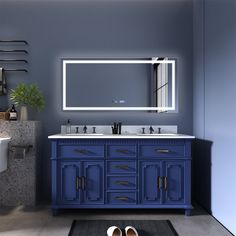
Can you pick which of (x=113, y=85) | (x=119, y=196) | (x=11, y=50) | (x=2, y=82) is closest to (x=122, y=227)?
(x=119, y=196)

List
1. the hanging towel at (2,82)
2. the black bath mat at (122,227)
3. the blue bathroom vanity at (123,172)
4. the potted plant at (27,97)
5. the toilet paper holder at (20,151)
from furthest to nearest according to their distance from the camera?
the hanging towel at (2,82), the potted plant at (27,97), the toilet paper holder at (20,151), the blue bathroom vanity at (123,172), the black bath mat at (122,227)

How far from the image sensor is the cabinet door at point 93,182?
114 inches

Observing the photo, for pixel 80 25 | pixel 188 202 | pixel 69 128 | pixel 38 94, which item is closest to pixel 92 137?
pixel 69 128

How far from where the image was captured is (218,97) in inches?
108

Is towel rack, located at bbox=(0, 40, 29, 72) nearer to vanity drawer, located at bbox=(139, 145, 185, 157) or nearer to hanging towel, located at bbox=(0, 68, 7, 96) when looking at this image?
hanging towel, located at bbox=(0, 68, 7, 96)

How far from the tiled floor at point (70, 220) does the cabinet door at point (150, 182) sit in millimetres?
154

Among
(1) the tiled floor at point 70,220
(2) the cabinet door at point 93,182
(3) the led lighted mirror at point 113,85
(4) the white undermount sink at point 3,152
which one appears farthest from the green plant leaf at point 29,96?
(1) the tiled floor at point 70,220

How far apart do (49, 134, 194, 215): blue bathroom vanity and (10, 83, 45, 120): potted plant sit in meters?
0.56

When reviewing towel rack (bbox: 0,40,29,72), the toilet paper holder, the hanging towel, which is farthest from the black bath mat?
towel rack (bbox: 0,40,29,72)

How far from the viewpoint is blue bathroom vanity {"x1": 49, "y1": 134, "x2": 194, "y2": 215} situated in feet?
9.51

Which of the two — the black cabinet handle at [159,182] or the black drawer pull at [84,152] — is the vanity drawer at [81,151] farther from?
the black cabinet handle at [159,182]

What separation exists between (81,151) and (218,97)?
1248 millimetres

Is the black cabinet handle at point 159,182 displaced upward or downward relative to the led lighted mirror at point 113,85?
downward

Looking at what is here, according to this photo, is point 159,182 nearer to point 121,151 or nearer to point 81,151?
point 121,151
